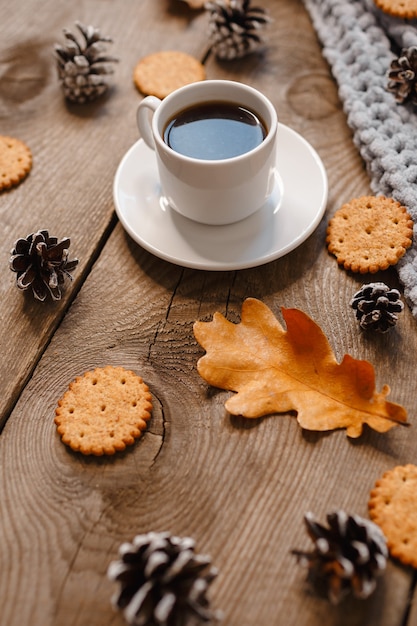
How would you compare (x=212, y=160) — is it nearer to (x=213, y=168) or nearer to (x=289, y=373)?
(x=213, y=168)

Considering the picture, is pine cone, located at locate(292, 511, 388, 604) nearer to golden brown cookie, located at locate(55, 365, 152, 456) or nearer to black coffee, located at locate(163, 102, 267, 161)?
golden brown cookie, located at locate(55, 365, 152, 456)

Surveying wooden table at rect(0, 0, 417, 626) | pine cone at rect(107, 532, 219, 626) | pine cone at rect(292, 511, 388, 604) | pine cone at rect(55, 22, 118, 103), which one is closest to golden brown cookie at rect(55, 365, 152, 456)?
wooden table at rect(0, 0, 417, 626)

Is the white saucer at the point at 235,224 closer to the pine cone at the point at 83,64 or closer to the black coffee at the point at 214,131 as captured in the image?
the black coffee at the point at 214,131

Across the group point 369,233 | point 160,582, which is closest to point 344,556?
point 160,582

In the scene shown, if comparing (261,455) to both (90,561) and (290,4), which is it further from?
(290,4)

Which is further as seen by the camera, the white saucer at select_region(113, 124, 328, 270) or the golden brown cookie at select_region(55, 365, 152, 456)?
the white saucer at select_region(113, 124, 328, 270)

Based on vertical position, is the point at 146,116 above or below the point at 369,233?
above
